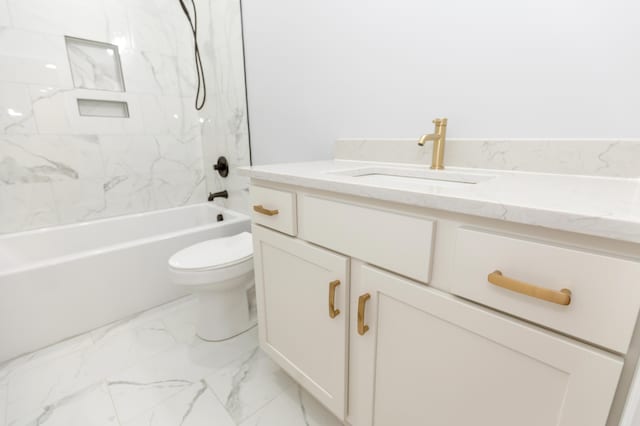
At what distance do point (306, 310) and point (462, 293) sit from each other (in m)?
0.51

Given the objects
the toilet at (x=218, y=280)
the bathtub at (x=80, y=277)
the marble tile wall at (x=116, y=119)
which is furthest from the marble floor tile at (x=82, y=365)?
the marble tile wall at (x=116, y=119)

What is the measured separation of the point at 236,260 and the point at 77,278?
854mm

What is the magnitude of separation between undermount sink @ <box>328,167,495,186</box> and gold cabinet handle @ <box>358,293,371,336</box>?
322 millimetres

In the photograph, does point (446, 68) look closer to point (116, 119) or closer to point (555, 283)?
point (555, 283)

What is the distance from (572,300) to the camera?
45 centimetres

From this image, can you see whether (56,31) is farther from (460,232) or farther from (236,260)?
(460,232)

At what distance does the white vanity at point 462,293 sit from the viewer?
44 cm

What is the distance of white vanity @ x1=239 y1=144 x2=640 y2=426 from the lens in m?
0.44

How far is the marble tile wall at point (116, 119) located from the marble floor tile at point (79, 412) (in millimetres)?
1176

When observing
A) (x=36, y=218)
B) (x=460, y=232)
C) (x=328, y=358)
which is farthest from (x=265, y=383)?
(x=36, y=218)

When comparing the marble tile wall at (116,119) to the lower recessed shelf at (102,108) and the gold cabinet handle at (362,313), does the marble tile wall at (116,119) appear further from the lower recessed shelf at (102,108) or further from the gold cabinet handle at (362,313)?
the gold cabinet handle at (362,313)

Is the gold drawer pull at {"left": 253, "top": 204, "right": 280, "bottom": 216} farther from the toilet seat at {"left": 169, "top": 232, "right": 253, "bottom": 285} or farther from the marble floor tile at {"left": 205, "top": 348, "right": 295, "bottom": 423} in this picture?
the marble floor tile at {"left": 205, "top": 348, "right": 295, "bottom": 423}

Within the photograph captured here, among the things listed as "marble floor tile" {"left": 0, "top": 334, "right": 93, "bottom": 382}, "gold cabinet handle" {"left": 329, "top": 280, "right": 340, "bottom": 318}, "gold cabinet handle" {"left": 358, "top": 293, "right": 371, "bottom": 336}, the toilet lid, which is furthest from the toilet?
"gold cabinet handle" {"left": 358, "top": 293, "right": 371, "bottom": 336}

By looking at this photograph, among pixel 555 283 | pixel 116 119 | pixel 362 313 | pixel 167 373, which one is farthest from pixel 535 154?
pixel 116 119
